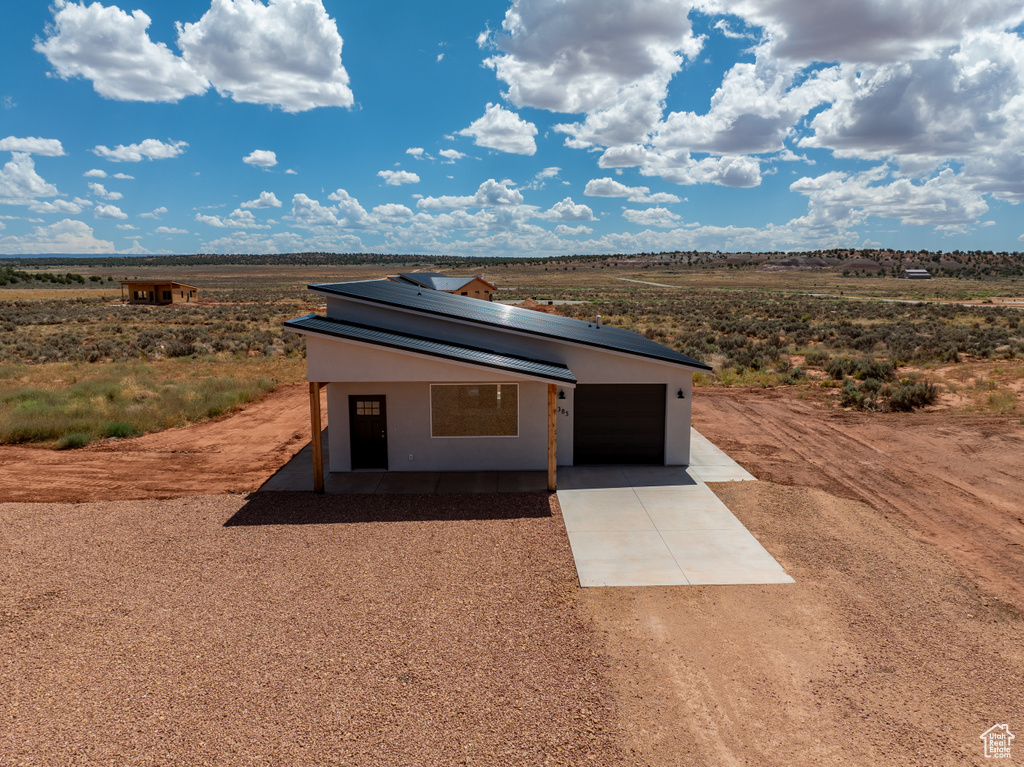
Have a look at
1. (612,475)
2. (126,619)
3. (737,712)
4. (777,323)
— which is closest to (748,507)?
(612,475)

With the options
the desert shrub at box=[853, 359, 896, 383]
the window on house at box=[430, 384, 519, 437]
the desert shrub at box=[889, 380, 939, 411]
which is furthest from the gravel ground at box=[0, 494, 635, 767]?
the desert shrub at box=[853, 359, 896, 383]

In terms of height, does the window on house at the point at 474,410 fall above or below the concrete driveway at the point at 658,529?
above

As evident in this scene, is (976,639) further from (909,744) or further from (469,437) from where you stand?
(469,437)

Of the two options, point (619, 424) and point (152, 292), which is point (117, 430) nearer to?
point (619, 424)

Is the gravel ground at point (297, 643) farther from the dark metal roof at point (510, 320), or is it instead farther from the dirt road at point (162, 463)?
the dark metal roof at point (510, 320)

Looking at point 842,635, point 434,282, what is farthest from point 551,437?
point 434,282

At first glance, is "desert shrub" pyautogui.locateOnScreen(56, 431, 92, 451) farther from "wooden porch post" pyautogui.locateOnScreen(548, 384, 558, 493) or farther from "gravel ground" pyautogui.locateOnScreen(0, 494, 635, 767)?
"wooden porch post" pyautogui.locateOnScreen(548, 384, 558, 493)

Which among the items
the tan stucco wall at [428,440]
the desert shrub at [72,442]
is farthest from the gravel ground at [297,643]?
the desert shrub at [72,442]
